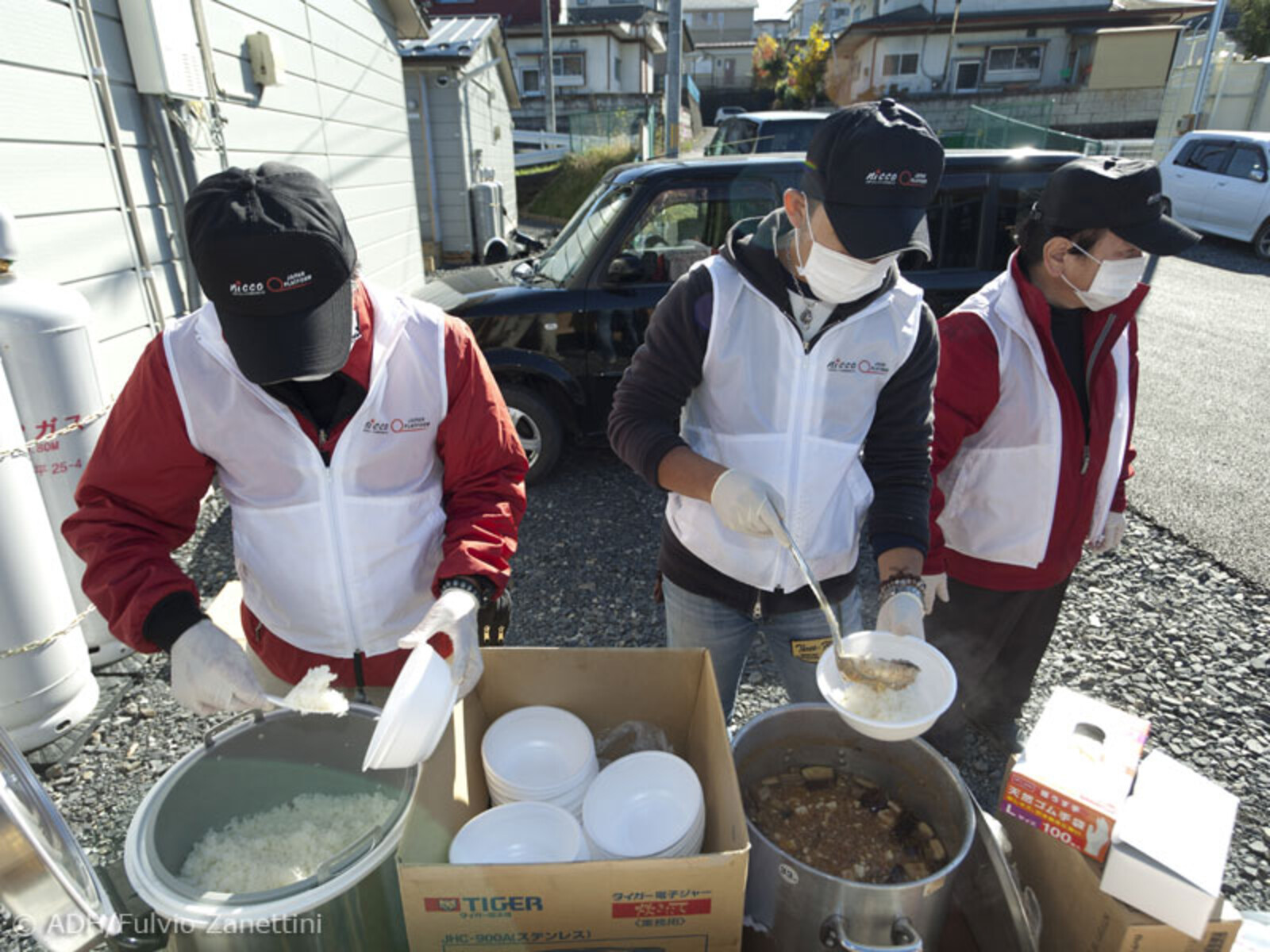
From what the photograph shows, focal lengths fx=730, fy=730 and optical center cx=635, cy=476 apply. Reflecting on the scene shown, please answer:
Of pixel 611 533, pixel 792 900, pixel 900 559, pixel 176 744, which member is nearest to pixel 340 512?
pixel 792 900

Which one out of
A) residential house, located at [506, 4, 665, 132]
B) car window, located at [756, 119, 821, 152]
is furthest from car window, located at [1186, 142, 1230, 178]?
residential house, located at [506, 4, 665, 132]

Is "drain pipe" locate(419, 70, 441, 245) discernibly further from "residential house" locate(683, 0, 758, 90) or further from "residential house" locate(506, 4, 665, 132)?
"residential house" locate(683, 0, 758, 90)

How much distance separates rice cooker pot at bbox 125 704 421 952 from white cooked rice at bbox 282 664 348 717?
5.4 inches

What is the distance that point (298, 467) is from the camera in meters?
1.52

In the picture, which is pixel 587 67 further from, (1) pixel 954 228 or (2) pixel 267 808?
(2) pixel 267 808

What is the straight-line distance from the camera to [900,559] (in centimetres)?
178

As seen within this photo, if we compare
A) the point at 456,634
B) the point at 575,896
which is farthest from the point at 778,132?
the point at 575,896

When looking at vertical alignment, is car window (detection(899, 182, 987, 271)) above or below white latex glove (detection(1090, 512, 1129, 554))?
above

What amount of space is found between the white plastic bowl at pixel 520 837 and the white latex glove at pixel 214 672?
0.48m

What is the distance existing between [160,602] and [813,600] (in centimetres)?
149

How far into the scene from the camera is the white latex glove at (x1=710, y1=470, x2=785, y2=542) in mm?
1540

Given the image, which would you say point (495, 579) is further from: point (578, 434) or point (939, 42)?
point (939, 42)

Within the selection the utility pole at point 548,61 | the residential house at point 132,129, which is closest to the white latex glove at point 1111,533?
the residential house at point 132,129

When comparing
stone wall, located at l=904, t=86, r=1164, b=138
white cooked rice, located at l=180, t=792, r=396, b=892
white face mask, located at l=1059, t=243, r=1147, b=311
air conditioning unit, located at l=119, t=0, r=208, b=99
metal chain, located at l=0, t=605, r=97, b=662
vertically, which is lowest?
metal chain, located at l=0, t=605, r=97, b=662
